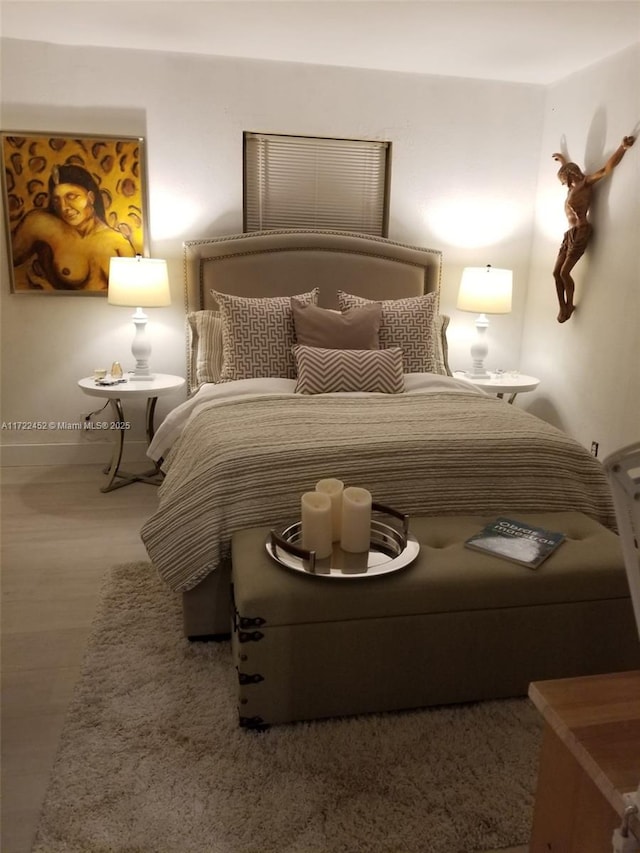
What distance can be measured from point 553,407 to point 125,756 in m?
3.28

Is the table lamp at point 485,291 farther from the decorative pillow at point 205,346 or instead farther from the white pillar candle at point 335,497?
the white pillar candle at point 335,497

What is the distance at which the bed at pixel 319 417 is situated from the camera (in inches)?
83.2

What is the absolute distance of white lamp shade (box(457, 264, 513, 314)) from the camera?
3.88 metres

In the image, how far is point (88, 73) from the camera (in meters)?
3.54

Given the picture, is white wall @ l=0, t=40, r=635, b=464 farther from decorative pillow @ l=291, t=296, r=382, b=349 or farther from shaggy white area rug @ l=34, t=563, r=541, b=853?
shaggy white area rug @ l=34, t=563, r=541, b=853

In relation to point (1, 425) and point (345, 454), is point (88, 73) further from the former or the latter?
point (345, 454)

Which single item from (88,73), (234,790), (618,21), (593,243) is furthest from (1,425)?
(618,21)

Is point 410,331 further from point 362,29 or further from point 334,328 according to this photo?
point 362,29

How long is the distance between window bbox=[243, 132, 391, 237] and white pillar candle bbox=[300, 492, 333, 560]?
255 centimetres

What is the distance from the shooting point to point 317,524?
1.84m

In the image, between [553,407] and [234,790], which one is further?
[553,407]

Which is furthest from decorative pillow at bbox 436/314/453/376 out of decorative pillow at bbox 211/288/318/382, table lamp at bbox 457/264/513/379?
decorative pillow at bbox 211/288/318/382

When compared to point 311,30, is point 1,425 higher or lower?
lower

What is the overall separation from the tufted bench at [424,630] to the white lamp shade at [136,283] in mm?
1935
